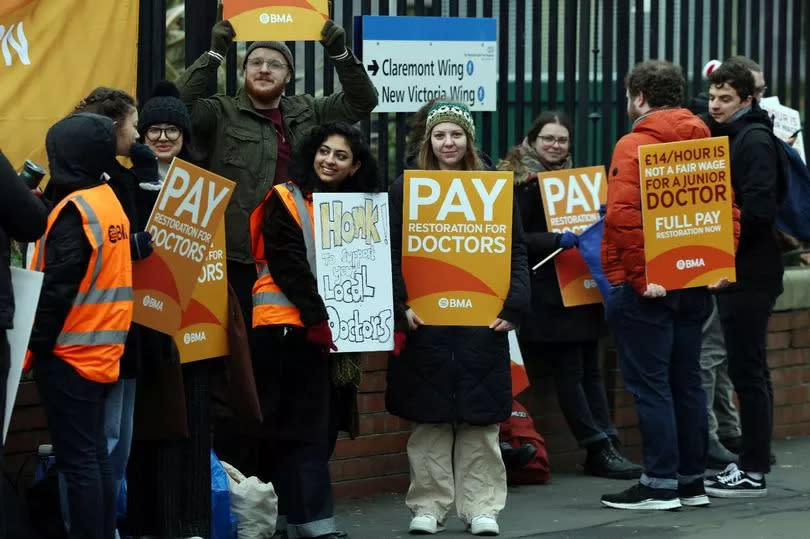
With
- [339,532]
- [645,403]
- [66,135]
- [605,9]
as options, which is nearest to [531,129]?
[605,9]

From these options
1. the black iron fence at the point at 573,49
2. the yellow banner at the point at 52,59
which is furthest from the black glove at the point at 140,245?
the black iron fence at the point at 573,49

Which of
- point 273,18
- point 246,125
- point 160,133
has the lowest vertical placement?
point 160,133

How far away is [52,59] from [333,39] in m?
1.33

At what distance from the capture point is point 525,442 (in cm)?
862

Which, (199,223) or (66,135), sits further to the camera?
(199,223)

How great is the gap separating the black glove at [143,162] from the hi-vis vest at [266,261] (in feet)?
1.90

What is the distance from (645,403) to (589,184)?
153 cm

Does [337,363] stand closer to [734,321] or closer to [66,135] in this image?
[66,135]

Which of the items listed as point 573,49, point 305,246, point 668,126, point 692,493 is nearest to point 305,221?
point 305,246

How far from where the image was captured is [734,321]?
27.2ft

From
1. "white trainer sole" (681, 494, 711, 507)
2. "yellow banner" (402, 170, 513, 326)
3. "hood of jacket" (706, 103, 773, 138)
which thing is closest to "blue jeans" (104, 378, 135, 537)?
"yellow banner" (402, 170, 513, 326)

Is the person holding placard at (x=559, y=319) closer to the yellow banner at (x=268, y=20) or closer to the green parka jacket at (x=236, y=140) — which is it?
the green parka jacket at (x=236, y=140)

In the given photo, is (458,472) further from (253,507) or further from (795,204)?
(795,204)

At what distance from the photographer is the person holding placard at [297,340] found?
6.83 m
